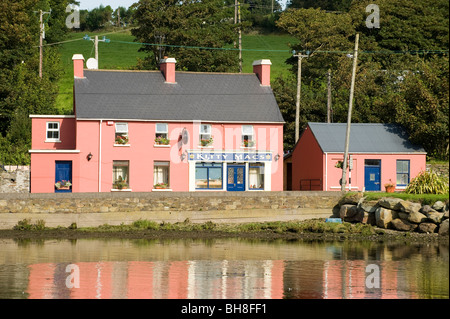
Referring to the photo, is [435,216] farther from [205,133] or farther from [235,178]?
[205,133]

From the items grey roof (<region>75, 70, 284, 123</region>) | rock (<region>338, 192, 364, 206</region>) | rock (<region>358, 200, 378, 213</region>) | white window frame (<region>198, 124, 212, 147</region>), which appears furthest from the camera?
white window frame (<region>198, 124, 212, 147</region>)

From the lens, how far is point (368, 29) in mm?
82438

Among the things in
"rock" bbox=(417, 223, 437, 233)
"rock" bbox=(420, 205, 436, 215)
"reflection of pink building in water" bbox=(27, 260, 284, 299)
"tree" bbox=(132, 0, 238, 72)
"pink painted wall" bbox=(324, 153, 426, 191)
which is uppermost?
"tree" bbox=(132, 0, 238, 72)

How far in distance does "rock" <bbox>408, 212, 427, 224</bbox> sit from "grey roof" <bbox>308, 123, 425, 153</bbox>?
11002 millimetres

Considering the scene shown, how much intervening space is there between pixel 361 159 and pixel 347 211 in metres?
7.74

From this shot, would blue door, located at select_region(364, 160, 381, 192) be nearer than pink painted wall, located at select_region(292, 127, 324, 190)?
Yes

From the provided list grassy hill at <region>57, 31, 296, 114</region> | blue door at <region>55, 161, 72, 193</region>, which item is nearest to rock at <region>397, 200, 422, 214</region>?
blue door at <region>55, 161, 72, 193</region>

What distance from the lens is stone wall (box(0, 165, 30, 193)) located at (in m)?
51.8

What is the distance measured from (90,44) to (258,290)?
9218cm

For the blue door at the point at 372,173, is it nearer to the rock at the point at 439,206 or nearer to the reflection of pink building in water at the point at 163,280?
the rock at the point at 439,206

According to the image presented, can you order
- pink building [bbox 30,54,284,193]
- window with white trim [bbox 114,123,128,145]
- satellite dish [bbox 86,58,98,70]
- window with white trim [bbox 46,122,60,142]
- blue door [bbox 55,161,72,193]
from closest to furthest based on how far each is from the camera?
blue door [bbox 55,161,72,193] < pink building [bbox 30,54,284,193] < window with white trim [bbox 114,123,128,145] < window with white trim [bbox 46,122,60,142] < satellite dish [bbox 86,58,98,70]

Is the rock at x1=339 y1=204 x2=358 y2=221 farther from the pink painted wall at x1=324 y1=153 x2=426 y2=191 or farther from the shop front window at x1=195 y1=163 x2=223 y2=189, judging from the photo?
the shop front window at x1=195 y1=163 x2=223 y2=189
